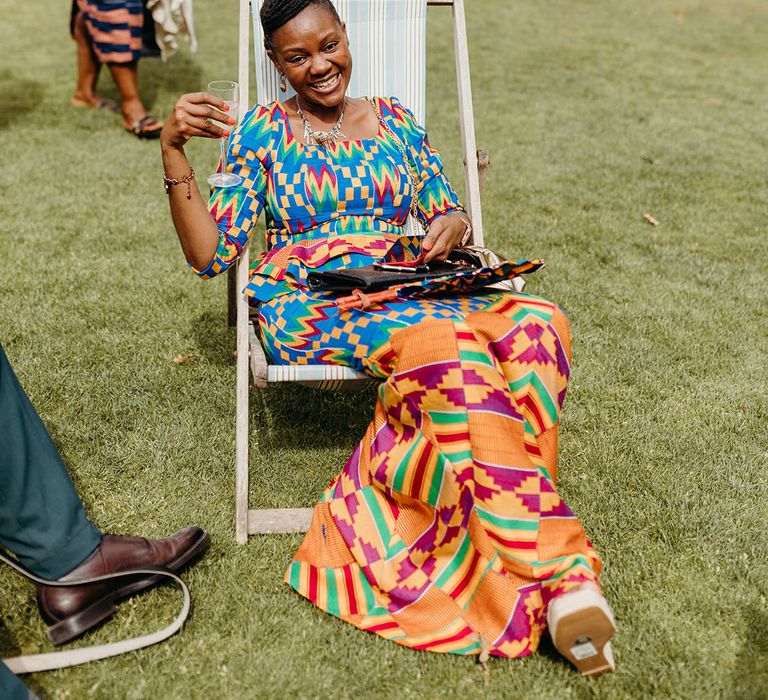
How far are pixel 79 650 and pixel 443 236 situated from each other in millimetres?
1810

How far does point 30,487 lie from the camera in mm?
2242

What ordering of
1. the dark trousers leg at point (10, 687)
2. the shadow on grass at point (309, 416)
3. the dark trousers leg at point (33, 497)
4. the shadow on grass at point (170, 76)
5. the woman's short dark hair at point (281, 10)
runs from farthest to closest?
the shadow on grass at point (170, 76)
the shadow on grass at point (309, 416)
the woman's short dark hair at point (281, 10)
the dark trousers leg at point (33, 497)
the dark trousers leg at point (10, 687)

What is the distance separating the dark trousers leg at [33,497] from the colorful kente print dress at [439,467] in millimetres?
711

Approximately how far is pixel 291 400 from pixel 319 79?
139 cm

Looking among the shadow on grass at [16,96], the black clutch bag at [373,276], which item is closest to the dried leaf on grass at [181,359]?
the black clutch bag at [373,276]

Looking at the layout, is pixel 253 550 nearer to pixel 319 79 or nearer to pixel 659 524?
pixel 659 524

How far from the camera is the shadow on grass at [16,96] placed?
23.5ft

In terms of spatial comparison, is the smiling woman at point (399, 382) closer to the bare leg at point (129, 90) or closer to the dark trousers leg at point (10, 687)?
the dark trousers leg at point (10, 687)

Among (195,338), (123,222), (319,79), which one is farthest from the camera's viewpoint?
(123,222)

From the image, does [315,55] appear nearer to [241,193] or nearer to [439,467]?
[241,193]

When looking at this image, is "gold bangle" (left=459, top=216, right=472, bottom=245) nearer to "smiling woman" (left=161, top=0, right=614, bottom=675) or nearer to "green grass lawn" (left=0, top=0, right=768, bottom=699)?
"smiling woman" (left=161, top=0, right=614, bottom=675)

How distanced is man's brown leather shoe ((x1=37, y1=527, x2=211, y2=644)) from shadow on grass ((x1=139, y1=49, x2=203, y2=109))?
231 inches

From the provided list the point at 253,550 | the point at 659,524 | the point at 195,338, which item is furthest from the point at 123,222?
the point at 659,524

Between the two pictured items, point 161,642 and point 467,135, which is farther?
Answer: point 467,135
